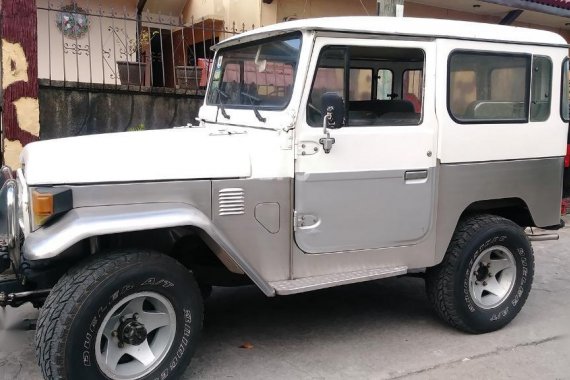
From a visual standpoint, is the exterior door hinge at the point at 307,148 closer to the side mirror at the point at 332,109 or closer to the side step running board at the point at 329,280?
the side mirror at the point at 332,109

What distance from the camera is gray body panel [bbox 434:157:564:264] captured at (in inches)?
158

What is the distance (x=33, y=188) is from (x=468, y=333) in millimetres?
3139

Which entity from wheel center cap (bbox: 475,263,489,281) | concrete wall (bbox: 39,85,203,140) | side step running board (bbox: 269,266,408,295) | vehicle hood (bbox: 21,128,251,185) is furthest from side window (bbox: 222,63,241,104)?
concrete wall (bbox: 39,85,203,140)

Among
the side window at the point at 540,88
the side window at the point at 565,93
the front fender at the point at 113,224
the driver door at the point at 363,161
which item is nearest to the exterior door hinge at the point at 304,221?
the driver door at the point at 363,161

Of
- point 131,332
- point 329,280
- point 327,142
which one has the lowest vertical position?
point 131,332

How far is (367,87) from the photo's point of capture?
4.40 m

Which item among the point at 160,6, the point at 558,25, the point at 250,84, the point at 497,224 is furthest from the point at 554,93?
the point at 558,25

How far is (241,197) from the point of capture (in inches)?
133

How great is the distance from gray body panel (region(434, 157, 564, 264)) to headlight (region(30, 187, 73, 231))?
7.92ft

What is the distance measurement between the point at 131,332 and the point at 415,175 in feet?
6.76

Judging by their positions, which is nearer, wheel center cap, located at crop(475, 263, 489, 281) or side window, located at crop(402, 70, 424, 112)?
side window, located at crop(402, 70, 424, 112)

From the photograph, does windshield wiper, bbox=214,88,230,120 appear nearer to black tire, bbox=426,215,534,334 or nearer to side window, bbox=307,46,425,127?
side window, bbox=307,46,425,127

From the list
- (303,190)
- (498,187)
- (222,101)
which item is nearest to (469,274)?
(498,187)

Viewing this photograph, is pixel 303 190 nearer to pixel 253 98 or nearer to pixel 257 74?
pixel 253 98
